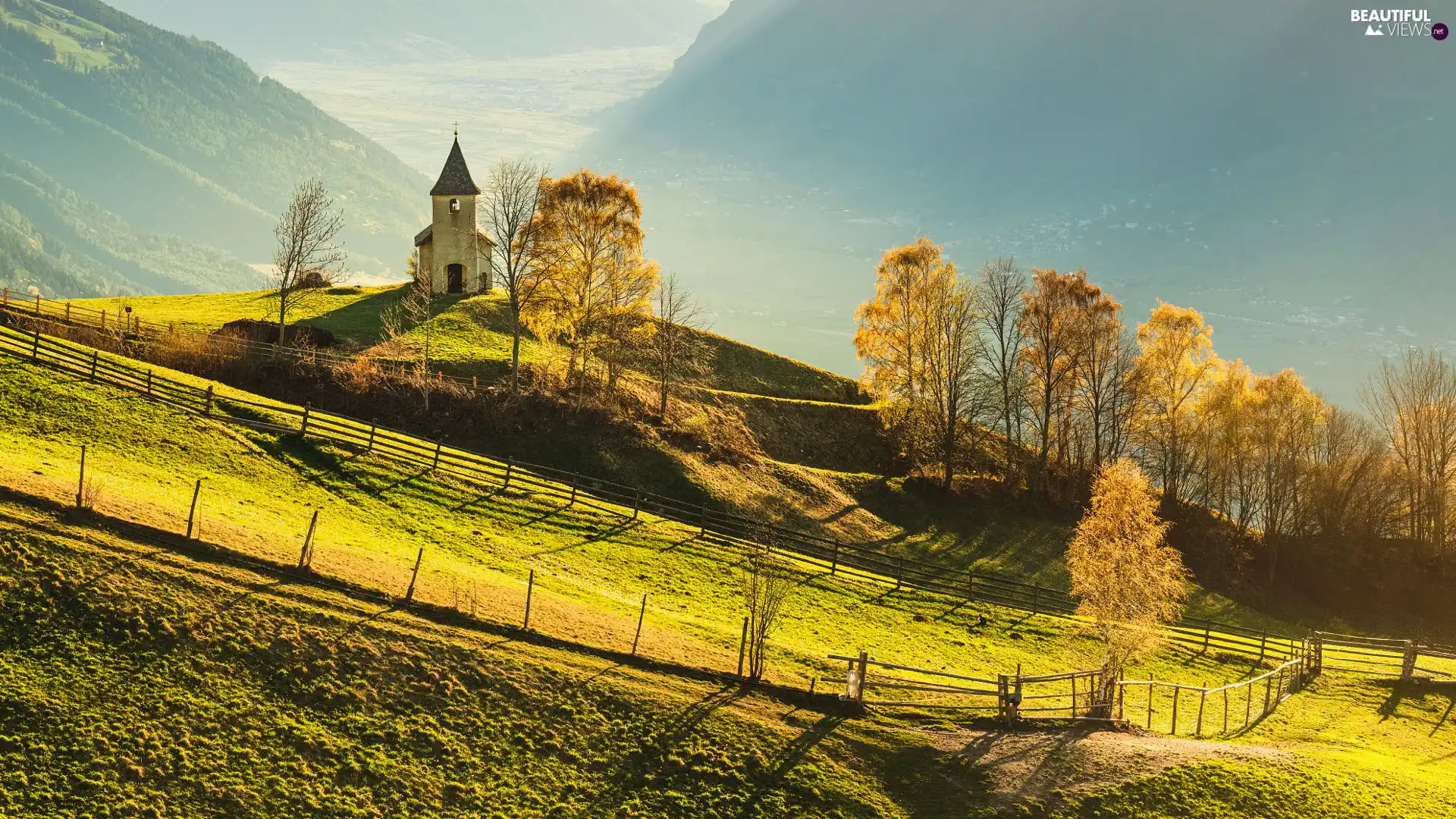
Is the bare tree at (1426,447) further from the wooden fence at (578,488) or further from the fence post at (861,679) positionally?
the fence post at (861,679)

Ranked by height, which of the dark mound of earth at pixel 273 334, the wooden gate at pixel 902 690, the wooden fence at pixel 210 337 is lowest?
the wooden gate at pixel 902 690

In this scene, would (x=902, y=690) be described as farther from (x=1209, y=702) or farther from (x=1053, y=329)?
(x=1053, y=329)

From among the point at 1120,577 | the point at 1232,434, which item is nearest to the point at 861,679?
the point at 1120,577

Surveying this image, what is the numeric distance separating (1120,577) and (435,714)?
24.1 m

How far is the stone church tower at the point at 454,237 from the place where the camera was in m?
75.8

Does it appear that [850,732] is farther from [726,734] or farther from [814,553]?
[814,553]

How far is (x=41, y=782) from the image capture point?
18.5 m

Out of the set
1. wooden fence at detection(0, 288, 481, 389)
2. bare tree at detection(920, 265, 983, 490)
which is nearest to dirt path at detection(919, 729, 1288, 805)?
bare tree at detection(920, 265, 983, 490)

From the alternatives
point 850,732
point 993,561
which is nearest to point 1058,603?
point 993,561

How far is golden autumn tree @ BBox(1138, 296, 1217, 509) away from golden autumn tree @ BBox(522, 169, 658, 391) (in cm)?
3929

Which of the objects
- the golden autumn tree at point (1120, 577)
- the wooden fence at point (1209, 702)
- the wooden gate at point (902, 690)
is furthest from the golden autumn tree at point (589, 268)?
the wooden fence at point (1209, 702)

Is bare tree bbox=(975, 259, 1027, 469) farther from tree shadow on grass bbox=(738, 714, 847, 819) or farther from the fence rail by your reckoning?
tree shadow on grass bbox=(738, 714, 847, 819)

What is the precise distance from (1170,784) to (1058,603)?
2582 centimetres

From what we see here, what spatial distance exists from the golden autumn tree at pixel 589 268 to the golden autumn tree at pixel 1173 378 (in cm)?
3929
